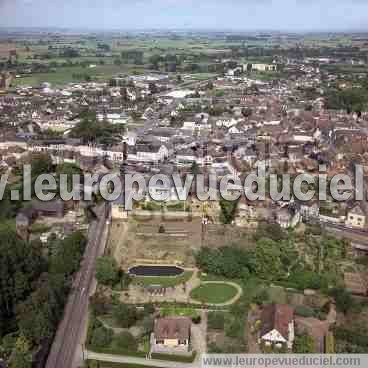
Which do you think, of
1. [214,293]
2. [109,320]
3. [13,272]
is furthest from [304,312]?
[13,272]

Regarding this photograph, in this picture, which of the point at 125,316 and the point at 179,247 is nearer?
the point at 125,316

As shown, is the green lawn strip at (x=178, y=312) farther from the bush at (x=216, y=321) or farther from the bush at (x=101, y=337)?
the bush at (x=101, y=337)

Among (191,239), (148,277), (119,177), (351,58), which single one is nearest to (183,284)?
(148,277)

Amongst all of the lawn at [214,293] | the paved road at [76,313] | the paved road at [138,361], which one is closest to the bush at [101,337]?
the paved road at [138,361]

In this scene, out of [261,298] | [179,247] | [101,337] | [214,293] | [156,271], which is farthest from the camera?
[179,247]

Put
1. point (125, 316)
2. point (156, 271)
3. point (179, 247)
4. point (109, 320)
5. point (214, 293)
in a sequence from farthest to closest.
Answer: point (179, 247), point (156, 271), point (214, 293), point (109, 320), point (125, 316)

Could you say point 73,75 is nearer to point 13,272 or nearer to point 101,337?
point 13,272
